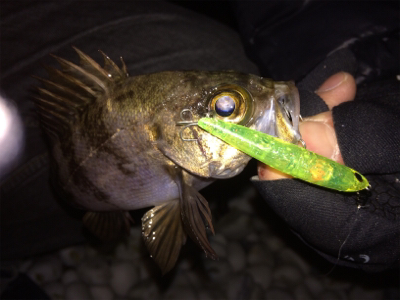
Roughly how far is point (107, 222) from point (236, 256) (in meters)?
1.82

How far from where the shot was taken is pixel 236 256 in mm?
3344

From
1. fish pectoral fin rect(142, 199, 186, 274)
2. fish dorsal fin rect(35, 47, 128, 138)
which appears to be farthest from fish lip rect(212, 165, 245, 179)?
fish dorsal fin rect(35, 47, 128, 138)

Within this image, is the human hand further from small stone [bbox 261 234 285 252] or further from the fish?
small stone [bbox 261 234 285 252]

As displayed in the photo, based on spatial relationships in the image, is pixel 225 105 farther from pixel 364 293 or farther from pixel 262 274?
pixel 364 293

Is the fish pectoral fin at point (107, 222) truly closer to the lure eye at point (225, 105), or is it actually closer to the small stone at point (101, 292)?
the lure eye at point (225, 105)

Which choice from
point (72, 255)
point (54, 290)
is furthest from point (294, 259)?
point (54, 290)

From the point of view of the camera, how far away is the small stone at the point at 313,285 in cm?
326

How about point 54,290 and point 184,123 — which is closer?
point 184,123

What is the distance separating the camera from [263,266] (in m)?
3.33

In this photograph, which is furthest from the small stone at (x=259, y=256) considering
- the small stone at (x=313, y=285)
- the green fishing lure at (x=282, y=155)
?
the green fishing lure at (x=282, y=155)

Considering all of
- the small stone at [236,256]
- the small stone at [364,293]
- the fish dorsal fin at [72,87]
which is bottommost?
the small stone at [364,293]

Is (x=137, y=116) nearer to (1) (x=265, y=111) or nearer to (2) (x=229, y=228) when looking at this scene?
Answer: (1) (x=265, y=111)

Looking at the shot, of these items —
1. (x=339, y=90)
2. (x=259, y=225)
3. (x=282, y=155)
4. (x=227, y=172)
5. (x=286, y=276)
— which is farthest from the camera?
(x=259, y=225)

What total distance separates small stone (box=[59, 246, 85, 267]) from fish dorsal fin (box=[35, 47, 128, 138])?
77.0 inches
